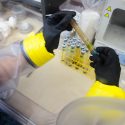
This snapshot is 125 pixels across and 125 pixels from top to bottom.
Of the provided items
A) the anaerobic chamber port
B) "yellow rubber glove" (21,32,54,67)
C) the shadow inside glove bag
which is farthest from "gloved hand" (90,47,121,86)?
the shadow inside glove bag

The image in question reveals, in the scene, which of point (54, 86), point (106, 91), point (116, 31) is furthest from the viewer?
point (116, 31)

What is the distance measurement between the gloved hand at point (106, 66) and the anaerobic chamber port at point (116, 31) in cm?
29

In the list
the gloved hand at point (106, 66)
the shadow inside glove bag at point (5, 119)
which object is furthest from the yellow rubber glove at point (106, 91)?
the shadow inside glove bag at point (5, 119)

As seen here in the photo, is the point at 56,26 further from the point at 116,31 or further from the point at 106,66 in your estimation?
the point at 116,31

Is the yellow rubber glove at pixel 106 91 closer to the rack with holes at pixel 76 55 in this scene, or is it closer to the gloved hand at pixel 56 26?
the gloved hand at pixel 56 26

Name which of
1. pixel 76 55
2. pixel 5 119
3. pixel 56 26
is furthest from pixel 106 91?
pixel 5 119

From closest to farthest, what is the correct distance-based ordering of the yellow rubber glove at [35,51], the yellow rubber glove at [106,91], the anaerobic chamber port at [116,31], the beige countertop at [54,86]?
the yellow rubber glove at [106,91]
the yellow rubber glove at [35,51]
the beige countertop at [54,86]
the anaerobic chamber port at [116,31]

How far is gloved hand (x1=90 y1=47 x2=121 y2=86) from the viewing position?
1.38 ft

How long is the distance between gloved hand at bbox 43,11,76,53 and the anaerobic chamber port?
0.31m

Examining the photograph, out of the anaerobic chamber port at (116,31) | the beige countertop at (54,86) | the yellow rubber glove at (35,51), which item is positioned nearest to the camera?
the yellow rubber glove at (35,51)

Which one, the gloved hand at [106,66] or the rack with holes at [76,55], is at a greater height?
the gloved hand at [106,66]

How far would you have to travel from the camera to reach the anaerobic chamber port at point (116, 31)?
72 centimetres

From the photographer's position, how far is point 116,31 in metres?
0.77

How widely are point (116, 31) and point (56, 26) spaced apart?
0.41 meters
